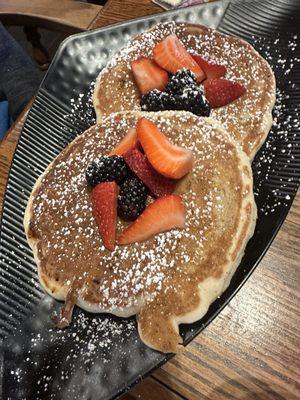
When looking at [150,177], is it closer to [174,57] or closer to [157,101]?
[157,101]

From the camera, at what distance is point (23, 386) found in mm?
1169

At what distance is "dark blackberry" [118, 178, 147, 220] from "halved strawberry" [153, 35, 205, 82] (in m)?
0.48

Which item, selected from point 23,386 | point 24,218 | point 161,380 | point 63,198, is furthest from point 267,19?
point 23,386

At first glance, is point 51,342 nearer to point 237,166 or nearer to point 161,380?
point 161,380

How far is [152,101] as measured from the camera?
1.45 m

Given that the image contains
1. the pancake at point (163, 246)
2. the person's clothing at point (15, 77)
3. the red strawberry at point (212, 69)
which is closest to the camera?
the pancake at point (163, 246)

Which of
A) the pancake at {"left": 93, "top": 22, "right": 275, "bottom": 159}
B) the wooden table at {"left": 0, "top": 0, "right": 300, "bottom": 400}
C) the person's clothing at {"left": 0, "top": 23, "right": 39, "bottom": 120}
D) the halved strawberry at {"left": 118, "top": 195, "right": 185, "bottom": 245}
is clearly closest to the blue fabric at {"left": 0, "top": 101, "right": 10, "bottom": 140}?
the person's clothing at {"left": 0, "top": 23, "right": 39, "bottom": 120}

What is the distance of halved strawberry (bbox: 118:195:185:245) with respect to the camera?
1201 mm

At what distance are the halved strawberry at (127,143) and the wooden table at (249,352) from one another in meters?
0.54

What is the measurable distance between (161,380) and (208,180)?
1.87 feet

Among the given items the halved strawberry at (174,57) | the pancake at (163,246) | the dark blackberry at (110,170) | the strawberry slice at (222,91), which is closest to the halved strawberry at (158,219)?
the pancake at (163,246)

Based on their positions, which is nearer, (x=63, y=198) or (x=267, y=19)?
(x=63, y=198)

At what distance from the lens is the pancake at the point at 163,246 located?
1147 mm

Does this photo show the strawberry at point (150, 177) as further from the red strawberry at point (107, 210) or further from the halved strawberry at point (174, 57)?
the halved strawberry at point (174, 57)
